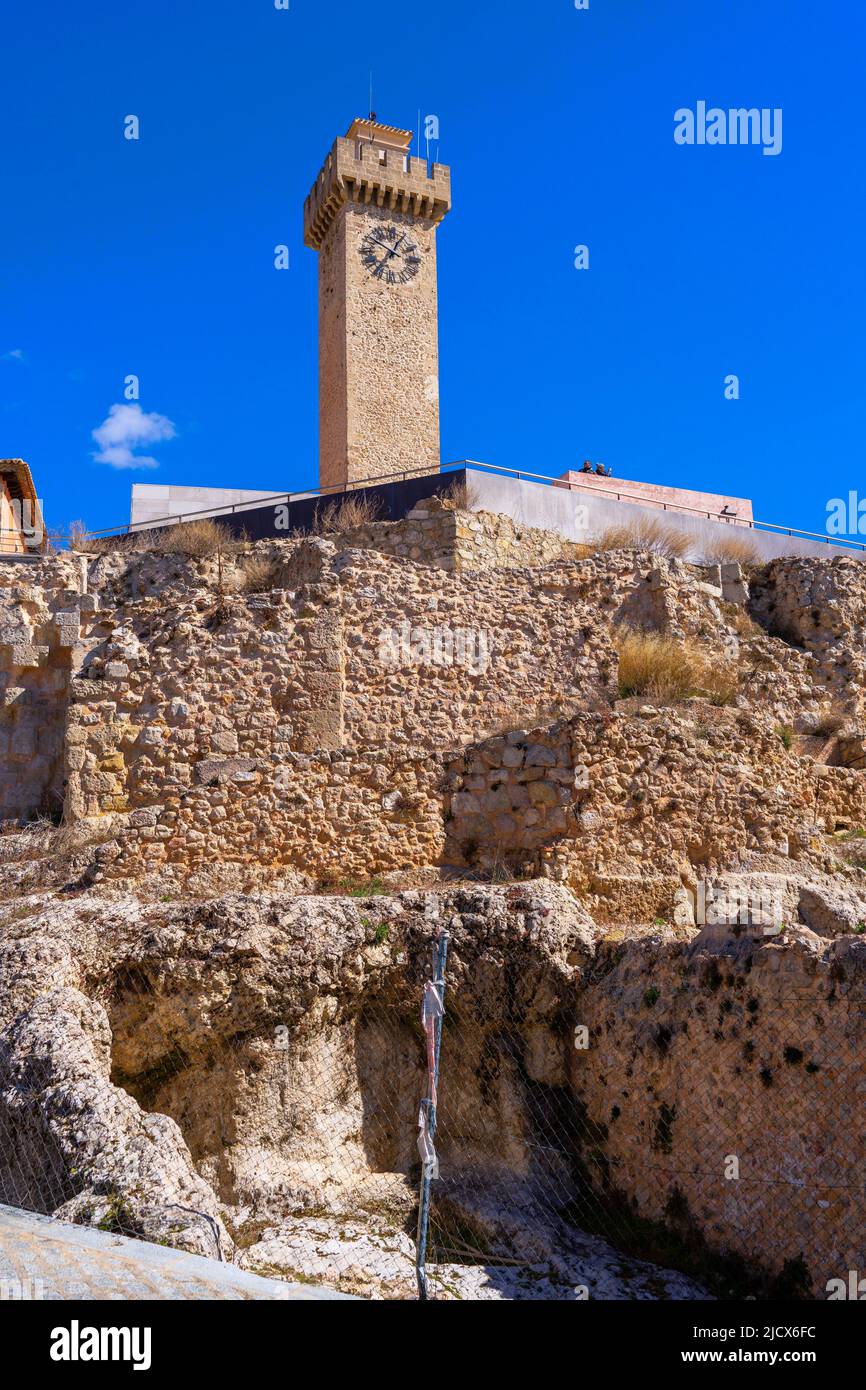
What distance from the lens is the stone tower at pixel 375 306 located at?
23609 mm

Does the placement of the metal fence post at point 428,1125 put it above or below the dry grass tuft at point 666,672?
below

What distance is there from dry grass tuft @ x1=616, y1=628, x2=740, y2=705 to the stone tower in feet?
35.5

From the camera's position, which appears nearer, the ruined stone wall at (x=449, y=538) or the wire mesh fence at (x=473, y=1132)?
the wire mesh fence at (x=473, y=1132)

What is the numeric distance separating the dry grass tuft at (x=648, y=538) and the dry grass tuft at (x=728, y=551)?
1.35ft

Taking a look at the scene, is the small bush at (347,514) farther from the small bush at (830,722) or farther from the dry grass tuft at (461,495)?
the small bush at (830,722)

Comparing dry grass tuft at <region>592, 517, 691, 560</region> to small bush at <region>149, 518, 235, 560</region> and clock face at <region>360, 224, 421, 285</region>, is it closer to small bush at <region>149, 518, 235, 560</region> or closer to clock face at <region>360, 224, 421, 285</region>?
small bush at <region>149, 518, 235, 560</region>

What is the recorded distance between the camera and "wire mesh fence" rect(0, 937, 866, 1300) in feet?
21.5

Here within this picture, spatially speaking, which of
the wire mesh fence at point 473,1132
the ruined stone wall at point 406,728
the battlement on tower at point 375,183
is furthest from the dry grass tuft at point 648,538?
the battlement on tower at point 375,183

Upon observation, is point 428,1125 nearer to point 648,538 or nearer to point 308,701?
point 308,701

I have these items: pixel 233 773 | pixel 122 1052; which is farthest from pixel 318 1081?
pixel 233 773

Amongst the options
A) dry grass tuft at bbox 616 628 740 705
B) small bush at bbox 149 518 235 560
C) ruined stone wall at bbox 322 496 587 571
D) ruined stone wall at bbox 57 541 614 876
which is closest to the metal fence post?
ruined stone wall at bbox 57 541 614 876

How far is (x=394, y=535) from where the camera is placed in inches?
563

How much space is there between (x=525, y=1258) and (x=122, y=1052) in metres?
3.03

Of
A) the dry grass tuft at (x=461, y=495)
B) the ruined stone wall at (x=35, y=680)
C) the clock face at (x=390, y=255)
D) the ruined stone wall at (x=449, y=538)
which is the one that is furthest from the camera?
the clock face at (x=390, y=255)
